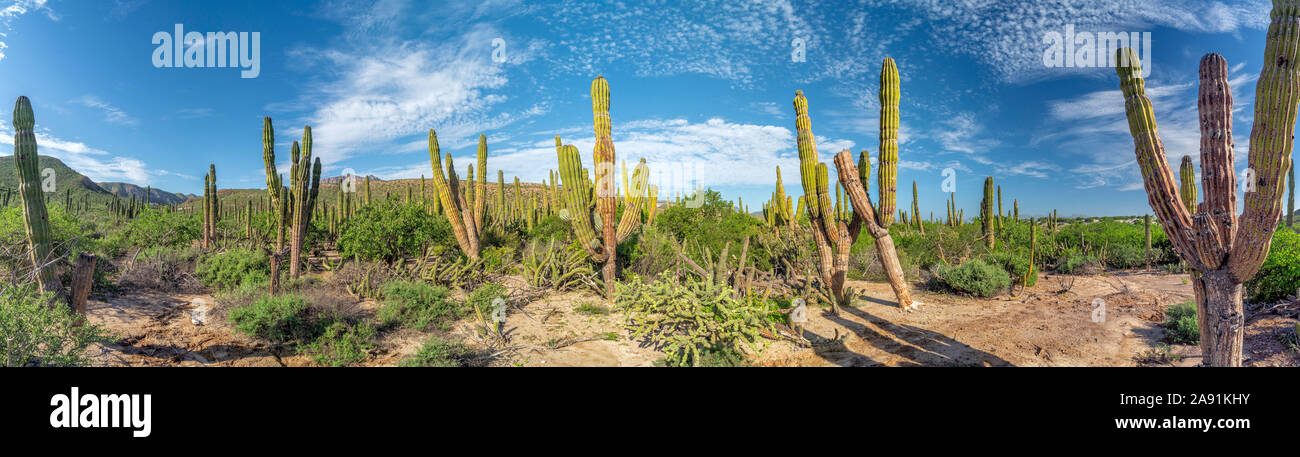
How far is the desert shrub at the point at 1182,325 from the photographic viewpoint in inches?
258

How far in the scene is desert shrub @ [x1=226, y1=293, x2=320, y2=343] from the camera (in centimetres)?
671

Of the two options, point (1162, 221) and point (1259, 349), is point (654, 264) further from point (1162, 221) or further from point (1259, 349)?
point (1259, 349)

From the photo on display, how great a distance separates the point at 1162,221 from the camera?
4777 millimetres

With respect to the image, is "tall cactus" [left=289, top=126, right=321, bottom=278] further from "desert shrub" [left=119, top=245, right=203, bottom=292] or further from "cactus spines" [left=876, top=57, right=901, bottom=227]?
"cactus spines" [left=876, top=57, right=901, bottom=227]

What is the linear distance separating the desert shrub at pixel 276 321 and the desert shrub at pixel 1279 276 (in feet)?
45.8

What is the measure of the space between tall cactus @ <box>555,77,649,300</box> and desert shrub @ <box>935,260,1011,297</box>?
24.1 ft

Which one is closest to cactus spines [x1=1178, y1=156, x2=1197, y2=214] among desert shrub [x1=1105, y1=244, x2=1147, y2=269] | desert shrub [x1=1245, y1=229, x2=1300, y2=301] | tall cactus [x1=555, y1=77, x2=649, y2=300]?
desert shrub [x1=1245, y1=229, x2=1300, y2=301]

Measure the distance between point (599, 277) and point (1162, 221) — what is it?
7.99 metres

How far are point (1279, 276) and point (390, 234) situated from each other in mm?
15960

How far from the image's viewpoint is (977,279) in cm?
1086

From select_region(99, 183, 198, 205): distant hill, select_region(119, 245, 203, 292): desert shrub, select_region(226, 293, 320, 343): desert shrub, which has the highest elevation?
select_region(99, 183, 198, 205): distant hill

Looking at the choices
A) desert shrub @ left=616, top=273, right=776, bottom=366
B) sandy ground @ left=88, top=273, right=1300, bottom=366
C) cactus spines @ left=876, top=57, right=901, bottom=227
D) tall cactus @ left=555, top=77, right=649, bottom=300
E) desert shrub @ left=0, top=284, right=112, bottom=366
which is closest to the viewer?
desert shrub @ left=0, top=284, right=112, bottom=366

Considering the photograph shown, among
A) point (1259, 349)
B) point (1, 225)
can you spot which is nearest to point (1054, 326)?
point (1259, 349)

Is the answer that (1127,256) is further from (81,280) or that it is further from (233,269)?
(233,269)
